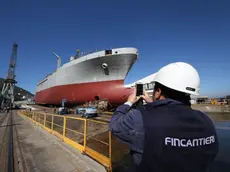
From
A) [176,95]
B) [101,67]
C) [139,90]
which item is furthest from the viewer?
[101,67]

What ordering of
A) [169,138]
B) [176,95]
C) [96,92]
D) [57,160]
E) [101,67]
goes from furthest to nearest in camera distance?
[96,92]
[101,67]
[57,160]
[176,95]
[169,138]

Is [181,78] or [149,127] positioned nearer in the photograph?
[149,127]

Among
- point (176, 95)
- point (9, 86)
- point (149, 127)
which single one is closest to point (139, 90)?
point (176, 95)

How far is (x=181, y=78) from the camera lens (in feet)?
4.14

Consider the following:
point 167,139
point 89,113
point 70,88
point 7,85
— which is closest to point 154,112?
point 167,139

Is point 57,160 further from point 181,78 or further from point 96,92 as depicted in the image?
point 96,92

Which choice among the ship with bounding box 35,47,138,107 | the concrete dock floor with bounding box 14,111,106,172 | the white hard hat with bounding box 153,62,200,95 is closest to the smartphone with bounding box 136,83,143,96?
the white hard hat with bounding box 153,62,200,95

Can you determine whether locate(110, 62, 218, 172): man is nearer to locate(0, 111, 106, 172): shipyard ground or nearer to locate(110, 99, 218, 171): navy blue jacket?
locate(110, 99, 218, 171): navy blue jacket

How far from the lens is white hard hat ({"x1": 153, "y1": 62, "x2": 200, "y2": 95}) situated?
1233mm

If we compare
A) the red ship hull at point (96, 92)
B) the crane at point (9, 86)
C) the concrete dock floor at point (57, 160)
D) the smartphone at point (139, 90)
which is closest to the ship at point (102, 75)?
the red ship hull at point (96, 92)

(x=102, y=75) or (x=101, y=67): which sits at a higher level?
(x=101, y=67)

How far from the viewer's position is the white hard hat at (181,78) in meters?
1.23

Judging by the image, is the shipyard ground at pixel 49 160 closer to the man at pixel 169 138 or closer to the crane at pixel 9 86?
the man at pixel 169 138

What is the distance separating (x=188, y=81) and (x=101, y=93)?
17260 millimetres
